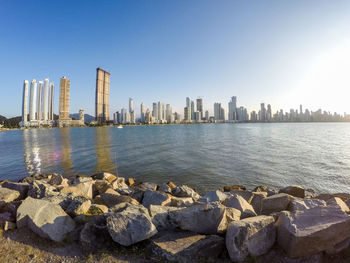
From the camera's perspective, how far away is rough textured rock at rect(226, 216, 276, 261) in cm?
424

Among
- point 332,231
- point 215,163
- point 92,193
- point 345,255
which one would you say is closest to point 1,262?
point 92,193

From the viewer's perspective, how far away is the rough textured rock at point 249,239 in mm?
4238

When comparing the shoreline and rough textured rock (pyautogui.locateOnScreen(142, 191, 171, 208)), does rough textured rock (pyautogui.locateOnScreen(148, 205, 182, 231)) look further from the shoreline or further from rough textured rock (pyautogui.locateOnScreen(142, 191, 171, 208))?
rough textured rock (pyautogui.locateOnScreen(142, 191, 171, 208))

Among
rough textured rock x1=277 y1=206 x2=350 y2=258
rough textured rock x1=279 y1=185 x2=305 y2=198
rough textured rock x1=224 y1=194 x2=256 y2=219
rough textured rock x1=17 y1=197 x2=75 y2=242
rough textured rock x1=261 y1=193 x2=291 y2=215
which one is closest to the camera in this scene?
rough textured rock x1=277 y1=206 x2=350 y2=258

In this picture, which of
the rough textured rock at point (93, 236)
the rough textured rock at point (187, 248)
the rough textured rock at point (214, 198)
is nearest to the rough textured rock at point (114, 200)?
the rough textured rock at point (93, 236)

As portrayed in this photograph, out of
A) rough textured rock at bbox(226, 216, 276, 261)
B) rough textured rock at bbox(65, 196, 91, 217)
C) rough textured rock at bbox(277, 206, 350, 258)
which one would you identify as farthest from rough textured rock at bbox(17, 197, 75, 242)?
rough textured rock at bbox(277, 206, 350, 258)

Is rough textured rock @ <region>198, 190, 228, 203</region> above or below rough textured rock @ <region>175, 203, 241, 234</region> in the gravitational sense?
below

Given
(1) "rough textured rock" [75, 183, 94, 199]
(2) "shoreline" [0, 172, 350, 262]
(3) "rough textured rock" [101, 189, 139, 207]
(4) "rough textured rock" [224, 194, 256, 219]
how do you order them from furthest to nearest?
(1) "rough textured rock" [75, 183, 94, 199]
(3) "rough textured rock" [101, 189, 139, 207]
(4) "rough textured rock" [224, 194, 256, 219]
(2) "shoreline" [0, 172, 350, 262]

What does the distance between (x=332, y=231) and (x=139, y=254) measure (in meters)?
4.80

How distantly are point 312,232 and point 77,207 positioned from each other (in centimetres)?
695

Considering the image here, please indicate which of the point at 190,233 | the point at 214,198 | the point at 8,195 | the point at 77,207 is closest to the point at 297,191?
the point at 214,198

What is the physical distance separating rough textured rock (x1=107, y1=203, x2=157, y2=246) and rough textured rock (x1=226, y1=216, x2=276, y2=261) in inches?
81.1

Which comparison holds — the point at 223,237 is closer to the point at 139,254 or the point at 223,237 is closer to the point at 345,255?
the point at 139,254

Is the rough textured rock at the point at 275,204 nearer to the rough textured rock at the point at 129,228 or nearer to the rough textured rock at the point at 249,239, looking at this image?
the rough textured rock at the point at 249,239
